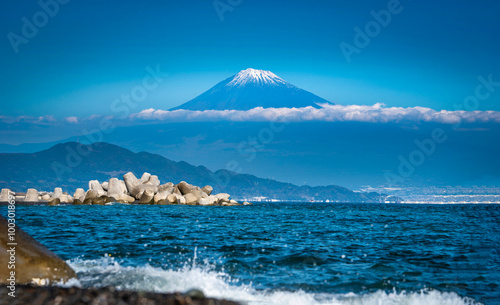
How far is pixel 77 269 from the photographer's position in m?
11.8

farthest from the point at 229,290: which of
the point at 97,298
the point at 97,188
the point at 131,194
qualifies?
the point at 97,188

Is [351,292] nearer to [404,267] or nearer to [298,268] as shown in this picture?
[298,268]

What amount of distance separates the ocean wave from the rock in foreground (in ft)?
5.61

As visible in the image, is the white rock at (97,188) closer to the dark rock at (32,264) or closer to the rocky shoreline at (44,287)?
the rocky shoreline at (44,287)

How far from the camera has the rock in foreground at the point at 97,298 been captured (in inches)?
270

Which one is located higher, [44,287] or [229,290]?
[44,287]

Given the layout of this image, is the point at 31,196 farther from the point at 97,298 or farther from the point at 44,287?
the point at 97,298

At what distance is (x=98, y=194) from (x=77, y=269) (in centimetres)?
6133

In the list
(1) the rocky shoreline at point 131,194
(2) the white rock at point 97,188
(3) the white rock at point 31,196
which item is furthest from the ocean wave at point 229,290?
(3) the white rock at point 31,196

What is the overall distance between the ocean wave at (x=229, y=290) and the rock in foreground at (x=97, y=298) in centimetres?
171

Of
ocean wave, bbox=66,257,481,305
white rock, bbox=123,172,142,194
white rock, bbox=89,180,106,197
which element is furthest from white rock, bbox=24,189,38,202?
ocean wave, bbox=66,257,481,305

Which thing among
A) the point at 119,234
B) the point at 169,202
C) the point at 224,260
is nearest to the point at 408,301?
the point at 224,260

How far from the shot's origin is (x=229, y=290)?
978cm

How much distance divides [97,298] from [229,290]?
3.52 meters
